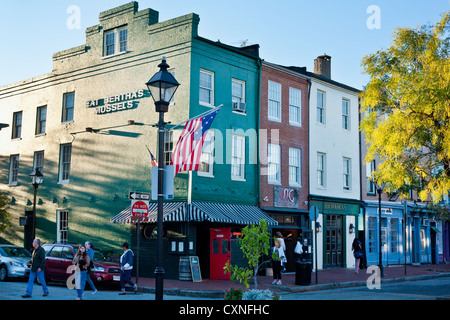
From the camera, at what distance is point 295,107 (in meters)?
28.2

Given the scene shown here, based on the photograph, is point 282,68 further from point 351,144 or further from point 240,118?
point 351,144

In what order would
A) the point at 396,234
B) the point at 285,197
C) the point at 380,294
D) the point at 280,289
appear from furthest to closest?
the point at 396,234, the point at 285,197, the point at 280,289, the point at 380,294

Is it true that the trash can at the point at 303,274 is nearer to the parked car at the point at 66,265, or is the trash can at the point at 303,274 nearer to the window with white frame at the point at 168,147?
the parked car at the point at 66,265

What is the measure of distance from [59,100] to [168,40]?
25.4 feet

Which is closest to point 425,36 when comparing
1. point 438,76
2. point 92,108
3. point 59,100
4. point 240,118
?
point 438,76

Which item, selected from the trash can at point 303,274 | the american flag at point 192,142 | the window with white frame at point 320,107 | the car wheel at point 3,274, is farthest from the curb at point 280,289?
the window with white frame at point 320,107

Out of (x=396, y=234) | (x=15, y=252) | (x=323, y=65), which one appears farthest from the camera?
(x=396, y=234)

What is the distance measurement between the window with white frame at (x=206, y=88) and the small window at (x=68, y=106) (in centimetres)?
790

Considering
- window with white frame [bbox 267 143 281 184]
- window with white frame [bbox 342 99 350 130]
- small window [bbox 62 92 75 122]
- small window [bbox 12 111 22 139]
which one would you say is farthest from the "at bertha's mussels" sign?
window with white frame [bbox 342 99 350 130]

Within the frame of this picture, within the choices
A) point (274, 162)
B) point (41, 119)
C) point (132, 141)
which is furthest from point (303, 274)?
point (41, 119)

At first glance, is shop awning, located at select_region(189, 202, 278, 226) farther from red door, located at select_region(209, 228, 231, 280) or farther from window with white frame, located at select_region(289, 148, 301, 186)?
window with white frame, located at select_region(289, 148, 301, 186)

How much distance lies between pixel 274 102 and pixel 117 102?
7.56 m

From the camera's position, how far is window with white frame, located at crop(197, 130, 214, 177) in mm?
22984

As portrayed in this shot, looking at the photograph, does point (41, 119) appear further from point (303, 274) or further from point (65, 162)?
point (303, 274)
